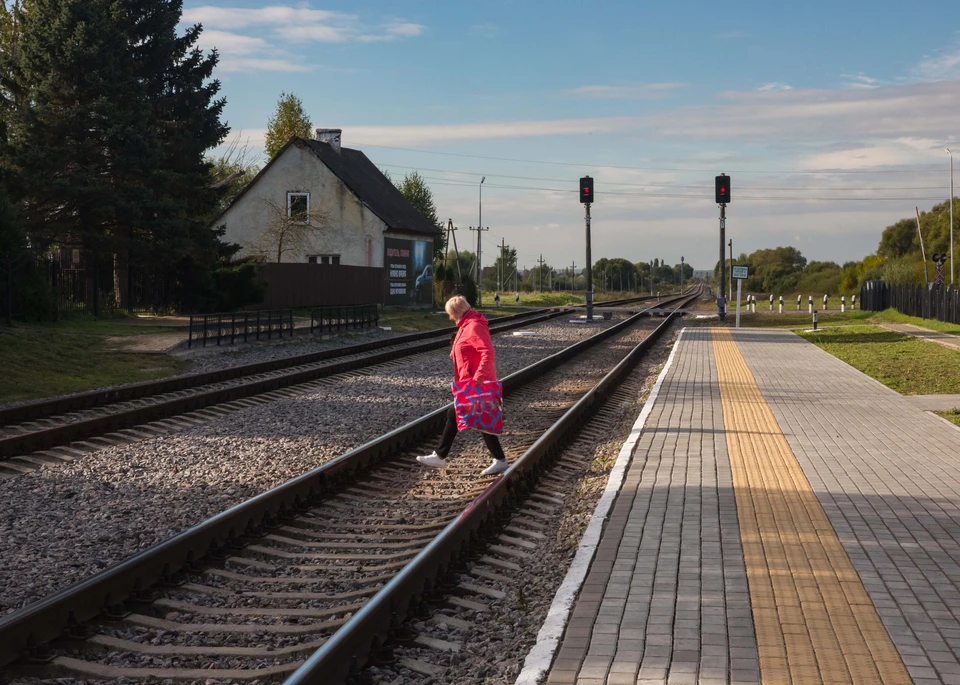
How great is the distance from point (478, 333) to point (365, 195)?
40.6 metres

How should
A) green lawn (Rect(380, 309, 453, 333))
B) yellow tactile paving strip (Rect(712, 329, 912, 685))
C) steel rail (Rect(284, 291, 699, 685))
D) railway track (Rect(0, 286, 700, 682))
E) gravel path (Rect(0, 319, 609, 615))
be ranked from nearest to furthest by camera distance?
yellow tactile paving strip (Rect(712, 329, 912, 685)), steel rail (Rect(284, 291, 699, 685)), railway track (Rect(0, 286, 700, 682)), gravel path (Rect(0, 319, 609, 615)), green lawn (Rect(380, 309, 453, 333))

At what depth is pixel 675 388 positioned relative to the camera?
1678 centimetres

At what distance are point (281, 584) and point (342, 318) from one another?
27445 millimetres

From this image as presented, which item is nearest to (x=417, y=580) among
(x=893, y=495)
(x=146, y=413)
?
(x=893, y=495)

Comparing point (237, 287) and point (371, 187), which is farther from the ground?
point (371, 187)

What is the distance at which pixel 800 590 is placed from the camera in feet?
18.4

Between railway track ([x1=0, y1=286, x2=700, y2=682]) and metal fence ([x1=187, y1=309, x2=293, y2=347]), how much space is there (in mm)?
15209

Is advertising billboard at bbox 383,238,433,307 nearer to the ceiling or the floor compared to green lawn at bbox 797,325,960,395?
nearer to the ceiling

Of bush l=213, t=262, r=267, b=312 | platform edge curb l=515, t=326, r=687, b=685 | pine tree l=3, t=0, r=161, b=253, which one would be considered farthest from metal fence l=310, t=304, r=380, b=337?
platform edge curb l=515, t=326, r=687, b=685

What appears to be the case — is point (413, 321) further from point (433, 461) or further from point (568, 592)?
point (568, 592)

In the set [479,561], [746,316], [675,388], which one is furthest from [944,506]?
[746,316]

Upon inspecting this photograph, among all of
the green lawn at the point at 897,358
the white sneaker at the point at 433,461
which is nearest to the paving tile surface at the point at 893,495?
the green lawn at the point at 897,358

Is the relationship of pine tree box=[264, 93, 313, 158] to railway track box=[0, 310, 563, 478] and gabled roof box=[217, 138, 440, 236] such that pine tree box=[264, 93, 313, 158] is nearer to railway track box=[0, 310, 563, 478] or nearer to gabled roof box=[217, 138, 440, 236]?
gabled roof box=[217, 138, 440, 236]

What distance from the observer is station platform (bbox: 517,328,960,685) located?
15.0 feet
